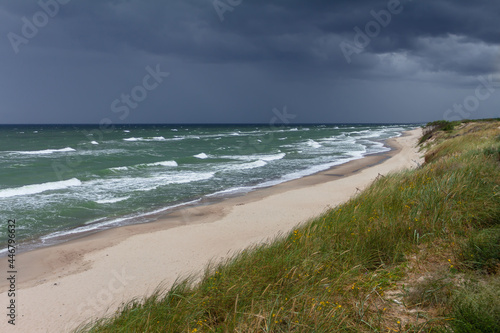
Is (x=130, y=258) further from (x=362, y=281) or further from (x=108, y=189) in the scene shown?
(x=108, y=189)

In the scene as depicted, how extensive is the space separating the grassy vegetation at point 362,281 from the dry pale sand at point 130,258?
3.70 feet

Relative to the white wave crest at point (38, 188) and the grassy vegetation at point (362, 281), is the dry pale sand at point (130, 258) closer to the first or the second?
the grassy vegetation at point (362, 281)

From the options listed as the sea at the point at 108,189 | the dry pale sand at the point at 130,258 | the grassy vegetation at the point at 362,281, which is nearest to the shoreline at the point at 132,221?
the sea at the point at 108,189

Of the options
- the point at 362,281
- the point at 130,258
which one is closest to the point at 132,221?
the point at 130,258

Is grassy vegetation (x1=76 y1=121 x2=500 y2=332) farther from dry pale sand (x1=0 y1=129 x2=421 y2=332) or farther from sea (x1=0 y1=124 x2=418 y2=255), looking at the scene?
sea (x1=0 y1=124 x2=418 y2=255)

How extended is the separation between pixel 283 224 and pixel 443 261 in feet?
24.0

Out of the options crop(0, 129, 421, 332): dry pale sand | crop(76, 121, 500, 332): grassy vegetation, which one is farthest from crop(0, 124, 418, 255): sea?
crop(76, 121, 500, 332): grassy vegetation

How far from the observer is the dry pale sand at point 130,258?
260 inches

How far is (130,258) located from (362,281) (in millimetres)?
6769

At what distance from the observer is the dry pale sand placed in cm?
660

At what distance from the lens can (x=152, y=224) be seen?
12305mm

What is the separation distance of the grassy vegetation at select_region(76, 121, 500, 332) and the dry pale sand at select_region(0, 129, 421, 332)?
1126mm

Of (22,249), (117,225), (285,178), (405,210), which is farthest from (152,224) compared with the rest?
(285,178)

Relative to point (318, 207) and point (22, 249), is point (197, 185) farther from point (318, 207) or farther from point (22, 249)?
point (22, 249)
